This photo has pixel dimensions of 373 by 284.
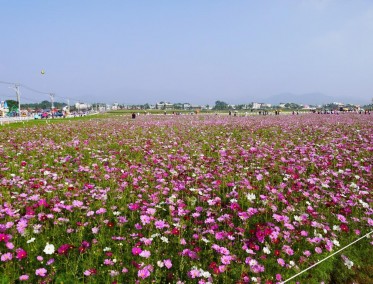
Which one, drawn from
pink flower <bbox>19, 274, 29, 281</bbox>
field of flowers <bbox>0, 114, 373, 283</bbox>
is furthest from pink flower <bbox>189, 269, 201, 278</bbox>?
pink flower <bbox>19, 274, 29, 281</bbox>

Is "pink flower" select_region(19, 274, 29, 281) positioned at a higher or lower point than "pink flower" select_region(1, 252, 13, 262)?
lower

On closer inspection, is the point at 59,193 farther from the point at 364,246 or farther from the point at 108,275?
the point at 364,246

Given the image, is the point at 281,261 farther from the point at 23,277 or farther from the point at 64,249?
the point at 23,277

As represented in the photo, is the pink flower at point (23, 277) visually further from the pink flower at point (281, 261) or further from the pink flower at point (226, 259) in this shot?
the pink flower at point (281, 261)

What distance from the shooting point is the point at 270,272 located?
127 inches

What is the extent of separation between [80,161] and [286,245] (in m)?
6.13

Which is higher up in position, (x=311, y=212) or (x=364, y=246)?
(x=311, y=212)

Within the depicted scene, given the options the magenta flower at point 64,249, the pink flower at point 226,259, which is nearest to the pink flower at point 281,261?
the pink flower at point 226,259

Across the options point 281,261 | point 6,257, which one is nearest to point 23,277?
point 6,257

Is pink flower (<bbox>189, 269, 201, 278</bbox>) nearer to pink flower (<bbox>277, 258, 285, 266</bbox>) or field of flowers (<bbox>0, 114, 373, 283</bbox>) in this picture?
field of flowers (<bbox>0, 114, 373, 283</bbox>)

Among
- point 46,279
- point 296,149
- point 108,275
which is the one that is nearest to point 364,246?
point 108,275

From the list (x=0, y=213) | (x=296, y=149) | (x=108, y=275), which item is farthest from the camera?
(x=296, y=149)

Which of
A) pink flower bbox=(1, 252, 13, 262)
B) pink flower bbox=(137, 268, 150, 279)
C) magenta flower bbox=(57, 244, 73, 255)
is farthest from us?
magenta flower bbox=(57, 244, 73, 255)

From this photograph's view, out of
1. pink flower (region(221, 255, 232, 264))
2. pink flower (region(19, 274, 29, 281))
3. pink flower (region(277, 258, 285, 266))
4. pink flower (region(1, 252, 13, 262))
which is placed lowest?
pink flower (region(277, 258, 285, 266))
